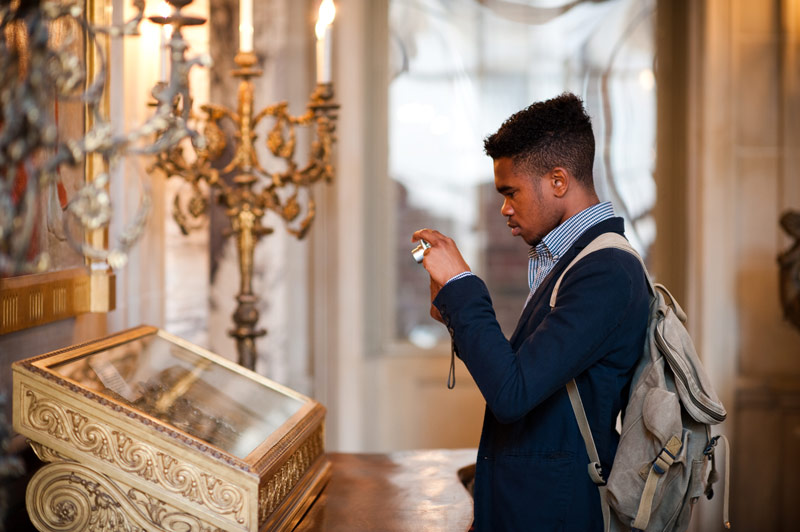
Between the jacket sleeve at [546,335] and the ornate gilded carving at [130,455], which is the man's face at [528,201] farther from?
the ornate gilded carving at [130,455]

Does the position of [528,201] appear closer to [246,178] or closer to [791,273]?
[246,178]

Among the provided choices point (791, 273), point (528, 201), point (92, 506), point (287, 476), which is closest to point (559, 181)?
point (528, 201)

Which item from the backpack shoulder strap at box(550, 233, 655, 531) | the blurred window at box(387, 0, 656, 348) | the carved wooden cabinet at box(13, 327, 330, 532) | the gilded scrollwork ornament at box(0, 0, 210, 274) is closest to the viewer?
the gilded scrollwork ornament at box(0, 0, 210, 274)

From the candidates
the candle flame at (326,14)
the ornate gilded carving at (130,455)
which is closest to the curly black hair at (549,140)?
the ornate gilded carving at (130,455)

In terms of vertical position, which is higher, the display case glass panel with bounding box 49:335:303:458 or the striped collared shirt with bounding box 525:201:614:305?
the striped collared shirt with bounding box 525:201:614:305

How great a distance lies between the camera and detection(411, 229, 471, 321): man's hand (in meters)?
1.79

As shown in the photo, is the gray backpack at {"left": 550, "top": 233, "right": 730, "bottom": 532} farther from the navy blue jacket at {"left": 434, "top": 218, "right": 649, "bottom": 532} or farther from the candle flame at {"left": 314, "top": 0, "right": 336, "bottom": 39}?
the candle flame at {"left": 314, "top": 0, "right": 336, "bottom": 39}

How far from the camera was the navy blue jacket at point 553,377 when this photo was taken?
1651 millimetres

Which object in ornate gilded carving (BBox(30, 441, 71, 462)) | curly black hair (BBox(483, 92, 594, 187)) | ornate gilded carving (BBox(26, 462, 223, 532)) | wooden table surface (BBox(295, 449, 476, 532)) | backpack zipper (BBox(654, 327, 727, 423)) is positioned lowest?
wooden table surface (BBox(295, 449, 476, 532))

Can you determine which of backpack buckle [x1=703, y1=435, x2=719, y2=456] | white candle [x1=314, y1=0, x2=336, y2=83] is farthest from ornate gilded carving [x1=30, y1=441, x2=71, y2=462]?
white candle [x1=314, y1=0, x2=336, y2=83]

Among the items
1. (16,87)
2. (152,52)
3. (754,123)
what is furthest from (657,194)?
(16,87)

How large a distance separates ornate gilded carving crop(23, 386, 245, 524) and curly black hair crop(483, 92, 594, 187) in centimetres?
96

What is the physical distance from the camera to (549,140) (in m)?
1.88

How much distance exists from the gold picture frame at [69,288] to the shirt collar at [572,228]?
1071mm
